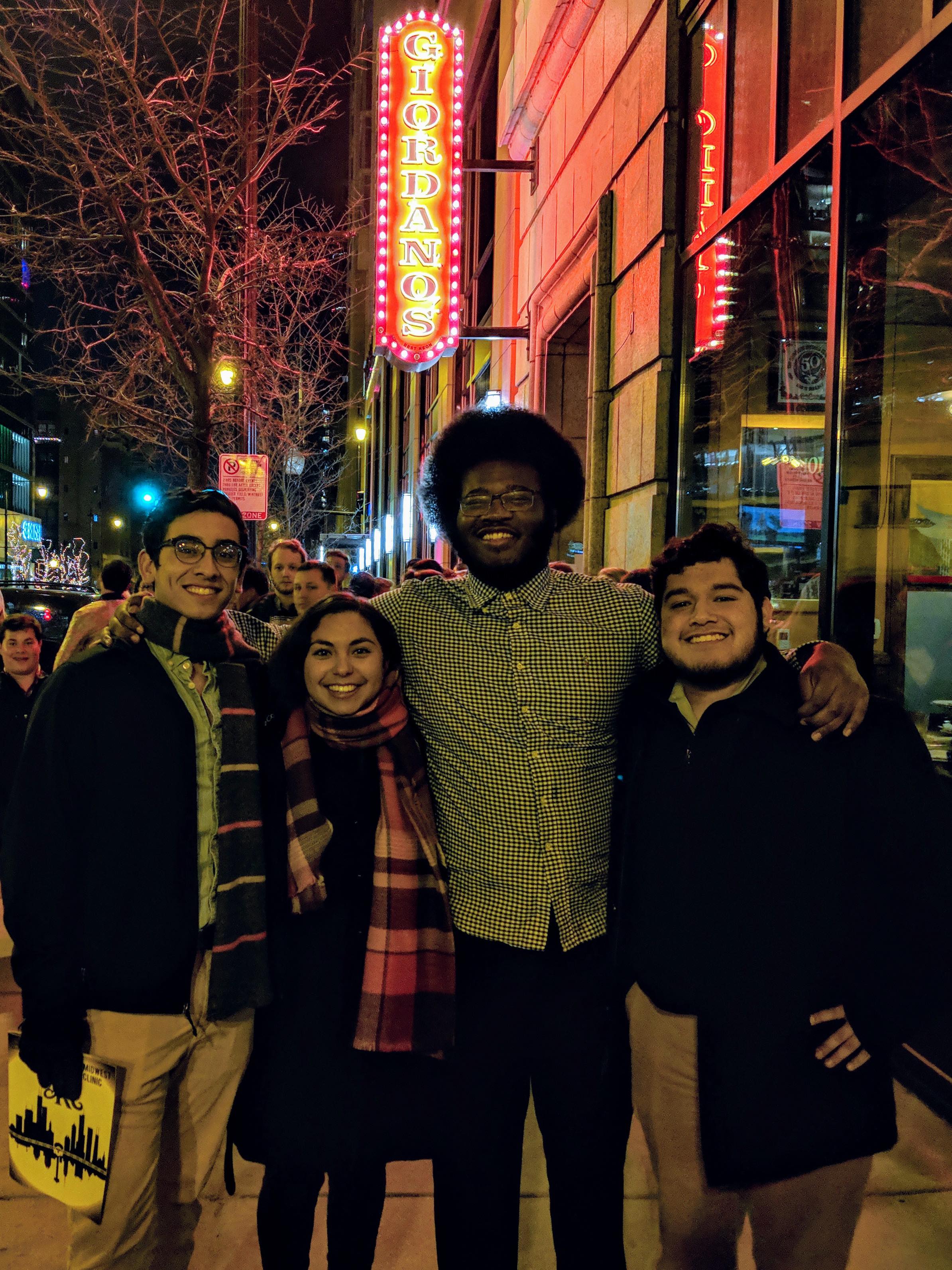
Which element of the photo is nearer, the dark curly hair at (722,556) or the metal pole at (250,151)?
the dark curly hair at (722,556)

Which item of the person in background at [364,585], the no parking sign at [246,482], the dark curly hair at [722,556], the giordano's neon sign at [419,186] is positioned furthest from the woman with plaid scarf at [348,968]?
the no parking sign at [246,482]

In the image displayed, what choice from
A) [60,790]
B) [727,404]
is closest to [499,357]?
[727,404]

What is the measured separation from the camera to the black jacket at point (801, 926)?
2080 millimetres

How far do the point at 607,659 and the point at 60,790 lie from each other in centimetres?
142

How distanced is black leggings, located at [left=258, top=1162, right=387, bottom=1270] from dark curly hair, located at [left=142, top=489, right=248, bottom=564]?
5.42 feet

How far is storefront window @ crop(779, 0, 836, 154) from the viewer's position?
16.1 feet

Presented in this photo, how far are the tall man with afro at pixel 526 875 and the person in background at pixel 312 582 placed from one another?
462 centimetres

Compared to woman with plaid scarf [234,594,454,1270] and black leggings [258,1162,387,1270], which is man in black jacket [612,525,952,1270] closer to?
woman with plaid scarf [234,594,454,1270]

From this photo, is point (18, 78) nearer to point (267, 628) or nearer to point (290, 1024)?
point (267, 628)

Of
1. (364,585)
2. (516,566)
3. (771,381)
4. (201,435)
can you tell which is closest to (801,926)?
(516,566)

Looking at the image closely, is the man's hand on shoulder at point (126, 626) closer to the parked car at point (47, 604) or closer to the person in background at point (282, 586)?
the person in background at point (282, 586)

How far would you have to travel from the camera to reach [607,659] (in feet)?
8.51

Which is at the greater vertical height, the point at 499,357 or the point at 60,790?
the point at 499,357

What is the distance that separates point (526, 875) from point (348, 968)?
1.72ft
